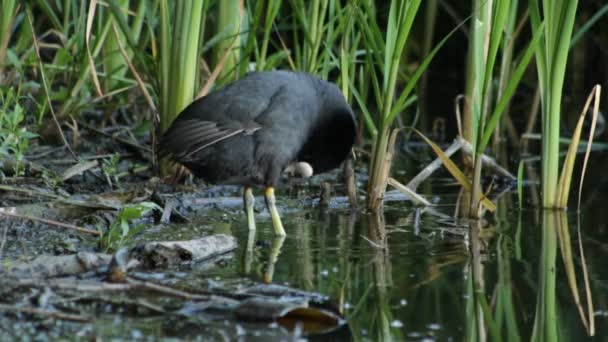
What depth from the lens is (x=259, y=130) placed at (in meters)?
4.21

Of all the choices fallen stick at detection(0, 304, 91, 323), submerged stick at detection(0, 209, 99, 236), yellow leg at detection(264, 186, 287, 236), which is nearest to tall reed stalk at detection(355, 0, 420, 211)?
yellow leg at detection(264, 186, 287, 236)

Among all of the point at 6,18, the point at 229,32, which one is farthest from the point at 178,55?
the point at 6,18

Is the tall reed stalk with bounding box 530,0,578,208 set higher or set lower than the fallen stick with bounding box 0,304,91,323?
higher

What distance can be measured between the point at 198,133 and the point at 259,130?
244mm

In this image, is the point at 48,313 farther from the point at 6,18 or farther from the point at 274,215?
the point at 6,18

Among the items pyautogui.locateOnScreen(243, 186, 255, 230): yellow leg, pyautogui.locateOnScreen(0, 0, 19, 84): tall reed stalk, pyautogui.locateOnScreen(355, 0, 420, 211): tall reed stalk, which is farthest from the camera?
pyautogui.locateOnScreen(0, 0, 19, 84): tall reed stalk

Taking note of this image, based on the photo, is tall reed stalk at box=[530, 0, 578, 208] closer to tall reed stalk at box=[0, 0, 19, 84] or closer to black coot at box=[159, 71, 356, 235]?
black coot at box=[159, 71, 356, 235]

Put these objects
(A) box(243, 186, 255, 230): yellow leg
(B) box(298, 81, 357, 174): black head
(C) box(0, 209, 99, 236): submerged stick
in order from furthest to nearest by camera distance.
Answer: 1. (B) box(298, 81, 357, 174): black head
2. (A) box(243, 186, 255, 230): yellow leg
3. (C) box(0, 209, 99, 236): submerged stick

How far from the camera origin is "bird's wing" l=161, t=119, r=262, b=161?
4.16 metres

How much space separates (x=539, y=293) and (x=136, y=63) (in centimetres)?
310

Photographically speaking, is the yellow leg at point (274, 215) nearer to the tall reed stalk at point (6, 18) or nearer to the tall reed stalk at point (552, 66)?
the tall reed stalk at point (552, 66)

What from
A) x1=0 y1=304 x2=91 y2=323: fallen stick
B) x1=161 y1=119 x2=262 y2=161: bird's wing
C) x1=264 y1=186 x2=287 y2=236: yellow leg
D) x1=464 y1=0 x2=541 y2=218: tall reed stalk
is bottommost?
x1=0 y1=304 x2=91 y2=323: fallen stick

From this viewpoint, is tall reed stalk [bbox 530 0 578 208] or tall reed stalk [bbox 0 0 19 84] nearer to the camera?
tall reed stalk [bbox 530 0 578 208]

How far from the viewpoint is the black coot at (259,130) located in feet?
13.7
